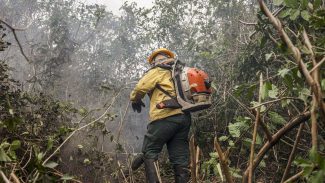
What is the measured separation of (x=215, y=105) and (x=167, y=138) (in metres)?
2.00

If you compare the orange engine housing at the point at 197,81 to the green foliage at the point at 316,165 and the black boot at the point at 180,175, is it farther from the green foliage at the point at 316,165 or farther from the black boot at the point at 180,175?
the green foliage at the point at 316,165

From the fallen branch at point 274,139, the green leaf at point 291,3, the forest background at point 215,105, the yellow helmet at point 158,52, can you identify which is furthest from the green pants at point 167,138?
the fallen branch at point 274,139

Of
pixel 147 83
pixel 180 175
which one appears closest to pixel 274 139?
pixel 180 175

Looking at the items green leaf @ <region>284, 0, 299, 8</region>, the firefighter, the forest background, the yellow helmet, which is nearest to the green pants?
the firefighter

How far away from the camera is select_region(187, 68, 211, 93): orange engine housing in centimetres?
394

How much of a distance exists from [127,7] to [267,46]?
12659 mm

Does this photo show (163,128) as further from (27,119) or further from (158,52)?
(27,119)

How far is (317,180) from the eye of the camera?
73cm

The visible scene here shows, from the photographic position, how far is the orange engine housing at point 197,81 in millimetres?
3938

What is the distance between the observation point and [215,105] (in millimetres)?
5730

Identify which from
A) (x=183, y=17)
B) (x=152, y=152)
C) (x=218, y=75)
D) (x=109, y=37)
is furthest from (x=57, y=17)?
→ (x=109, y=37)

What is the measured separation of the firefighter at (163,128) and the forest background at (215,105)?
0.89 feet

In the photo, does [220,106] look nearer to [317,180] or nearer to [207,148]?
[207,148]

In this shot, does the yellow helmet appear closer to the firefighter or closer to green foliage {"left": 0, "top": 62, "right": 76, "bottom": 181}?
the firefighter
